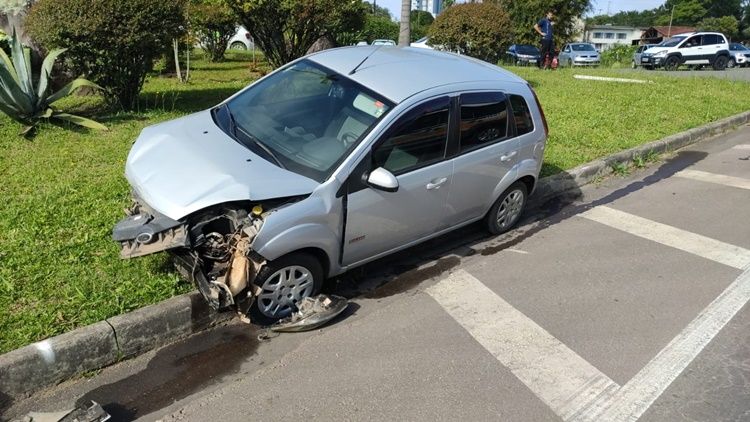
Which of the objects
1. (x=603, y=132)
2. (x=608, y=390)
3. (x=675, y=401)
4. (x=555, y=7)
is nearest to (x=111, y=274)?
(x=608, y=390)

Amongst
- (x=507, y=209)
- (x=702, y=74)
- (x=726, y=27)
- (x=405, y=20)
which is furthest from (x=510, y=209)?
(x=726, y=27)

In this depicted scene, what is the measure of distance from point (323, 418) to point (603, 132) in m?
7.39

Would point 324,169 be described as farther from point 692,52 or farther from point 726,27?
point 726,27

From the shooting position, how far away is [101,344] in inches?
134

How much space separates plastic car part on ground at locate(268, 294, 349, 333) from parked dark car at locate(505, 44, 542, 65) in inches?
991

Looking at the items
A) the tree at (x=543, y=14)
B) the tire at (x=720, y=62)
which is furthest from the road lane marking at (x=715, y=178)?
the tree at (x=543, y=14)

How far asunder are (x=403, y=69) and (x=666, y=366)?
9.42 feet

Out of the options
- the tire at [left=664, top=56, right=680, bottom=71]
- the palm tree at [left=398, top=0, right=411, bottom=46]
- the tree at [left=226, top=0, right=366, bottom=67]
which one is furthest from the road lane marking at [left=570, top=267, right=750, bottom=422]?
the tire at [left=664, top=56, right=680, bottom=71]

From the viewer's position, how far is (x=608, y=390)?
329 cm

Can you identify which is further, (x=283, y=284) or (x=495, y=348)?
(x=283, y=284)

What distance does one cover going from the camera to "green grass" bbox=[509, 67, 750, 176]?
8148 millimetres

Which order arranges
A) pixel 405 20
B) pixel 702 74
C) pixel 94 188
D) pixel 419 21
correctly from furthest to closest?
pixel 419 21
pixel 702 74
pixel 405 20
pixel 94 188

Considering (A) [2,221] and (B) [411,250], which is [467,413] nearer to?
(B) [411,250]

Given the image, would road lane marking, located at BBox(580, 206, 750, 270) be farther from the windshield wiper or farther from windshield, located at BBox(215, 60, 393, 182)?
the windshield wiper
